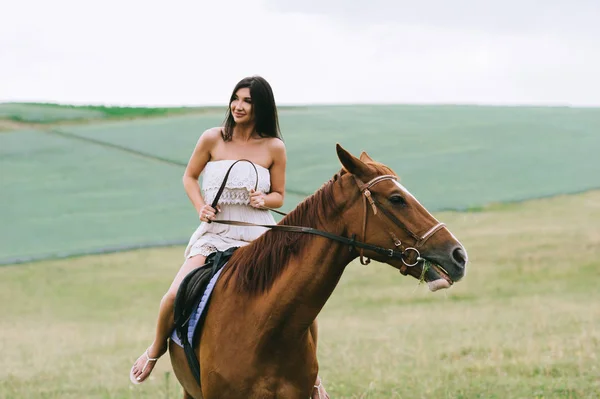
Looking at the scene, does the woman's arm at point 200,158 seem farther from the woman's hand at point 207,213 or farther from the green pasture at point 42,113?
the green pasture at point 42,113

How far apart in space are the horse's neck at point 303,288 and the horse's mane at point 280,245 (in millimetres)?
69

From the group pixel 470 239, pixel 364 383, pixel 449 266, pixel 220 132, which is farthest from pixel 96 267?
pixel 449 266

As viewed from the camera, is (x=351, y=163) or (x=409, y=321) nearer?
(x=351, y=163)

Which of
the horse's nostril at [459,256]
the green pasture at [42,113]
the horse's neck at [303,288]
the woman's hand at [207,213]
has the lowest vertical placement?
the green pasture at [42,113]

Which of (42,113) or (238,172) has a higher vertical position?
(238,172)

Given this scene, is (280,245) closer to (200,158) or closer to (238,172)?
(238,172)

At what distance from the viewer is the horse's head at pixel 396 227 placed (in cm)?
541

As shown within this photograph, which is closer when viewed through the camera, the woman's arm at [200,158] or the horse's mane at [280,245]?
the horse's mane at [280,245]

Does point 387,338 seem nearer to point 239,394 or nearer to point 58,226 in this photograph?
point 239,394

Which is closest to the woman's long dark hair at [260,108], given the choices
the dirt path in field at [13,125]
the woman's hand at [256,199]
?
the woman's hand at [256,199]

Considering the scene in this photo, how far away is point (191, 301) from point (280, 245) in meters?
0.85

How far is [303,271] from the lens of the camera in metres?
5.76

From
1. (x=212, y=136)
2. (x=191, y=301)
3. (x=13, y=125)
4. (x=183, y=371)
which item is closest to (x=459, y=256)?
(x=191, y=301)

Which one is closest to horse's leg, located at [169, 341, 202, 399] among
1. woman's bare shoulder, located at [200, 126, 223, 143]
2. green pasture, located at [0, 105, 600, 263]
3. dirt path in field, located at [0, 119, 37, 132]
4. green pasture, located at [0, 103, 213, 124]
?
woman's bare shoulder, located at [200, 126, 223, 143]
